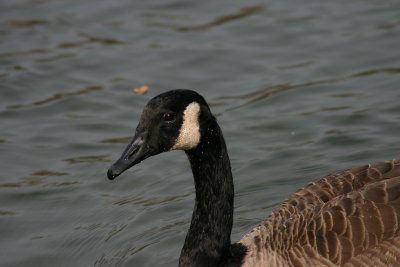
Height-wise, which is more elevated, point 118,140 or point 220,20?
point 220,20

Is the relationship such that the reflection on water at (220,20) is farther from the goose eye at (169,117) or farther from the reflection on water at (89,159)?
the goose eye at (169,117)

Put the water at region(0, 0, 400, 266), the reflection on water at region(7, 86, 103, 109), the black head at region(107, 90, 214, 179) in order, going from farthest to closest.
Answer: the reflection on water at region(7, 86, 103, 109)
the water at region(0, 0, 400, 266)
the black head at region(107, 90, 214, 179)

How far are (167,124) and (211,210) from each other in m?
1.01

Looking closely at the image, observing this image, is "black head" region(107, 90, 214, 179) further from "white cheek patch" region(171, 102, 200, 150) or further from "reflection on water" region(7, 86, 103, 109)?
"reflection on water" region(7, 86, 103, 109)

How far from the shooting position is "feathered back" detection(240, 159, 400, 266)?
6.13 metres

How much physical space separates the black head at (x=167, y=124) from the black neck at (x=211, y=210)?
0.31 m

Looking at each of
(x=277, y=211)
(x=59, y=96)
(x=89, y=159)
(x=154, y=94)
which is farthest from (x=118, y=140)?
(x=277, y=211)

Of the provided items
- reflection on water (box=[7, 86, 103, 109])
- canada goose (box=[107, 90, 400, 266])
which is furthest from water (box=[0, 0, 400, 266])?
canada goose (box=[107, 90, 400, 266])

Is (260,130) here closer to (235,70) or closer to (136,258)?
(235,70)

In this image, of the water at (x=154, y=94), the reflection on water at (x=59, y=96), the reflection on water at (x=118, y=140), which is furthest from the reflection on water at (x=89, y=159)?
the reflection on water at (x=59, y=96)

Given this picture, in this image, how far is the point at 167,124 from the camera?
20.8 feet

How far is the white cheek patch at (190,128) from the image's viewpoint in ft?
20.8

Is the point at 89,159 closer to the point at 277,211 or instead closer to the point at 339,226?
the point at 277,211

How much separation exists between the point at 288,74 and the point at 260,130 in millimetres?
1654
